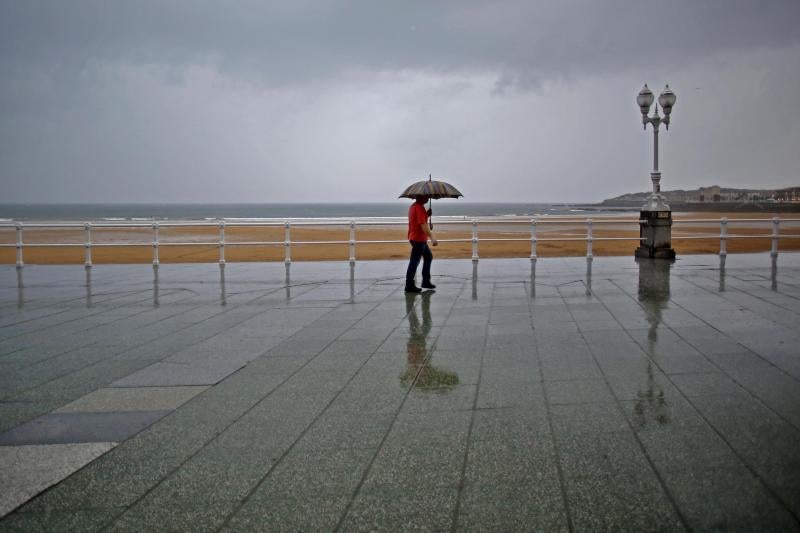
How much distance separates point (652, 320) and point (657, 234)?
10.8 metres

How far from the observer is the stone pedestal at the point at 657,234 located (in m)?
19.0

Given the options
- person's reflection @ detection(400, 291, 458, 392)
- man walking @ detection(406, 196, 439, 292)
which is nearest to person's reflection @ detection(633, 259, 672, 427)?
person's reflection @ detection(400, 291, 458, 392)

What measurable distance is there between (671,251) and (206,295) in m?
12.8

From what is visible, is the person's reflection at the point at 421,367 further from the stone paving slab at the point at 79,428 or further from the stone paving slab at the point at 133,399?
the stone paving slab at the point at 79,428

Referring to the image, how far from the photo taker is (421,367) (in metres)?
6.67

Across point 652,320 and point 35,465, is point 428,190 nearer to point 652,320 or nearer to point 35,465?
point 652,320

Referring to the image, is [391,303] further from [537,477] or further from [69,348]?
[537,477]

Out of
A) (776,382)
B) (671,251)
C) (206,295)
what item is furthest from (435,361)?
(671,251)

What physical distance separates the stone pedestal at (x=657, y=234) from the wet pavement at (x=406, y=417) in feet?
27.8

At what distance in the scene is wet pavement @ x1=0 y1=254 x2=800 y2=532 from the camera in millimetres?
3559

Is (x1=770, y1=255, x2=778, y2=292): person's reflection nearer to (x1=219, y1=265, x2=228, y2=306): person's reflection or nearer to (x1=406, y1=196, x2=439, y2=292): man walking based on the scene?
(x1=406, y1=196, x2=439, y2=292): man walking

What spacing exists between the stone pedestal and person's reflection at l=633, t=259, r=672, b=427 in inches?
24.7

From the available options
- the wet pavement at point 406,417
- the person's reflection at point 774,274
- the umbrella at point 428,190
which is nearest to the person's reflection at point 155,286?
the wet pavement at point 406,417

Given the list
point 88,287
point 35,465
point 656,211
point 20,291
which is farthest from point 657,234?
point 35,465
